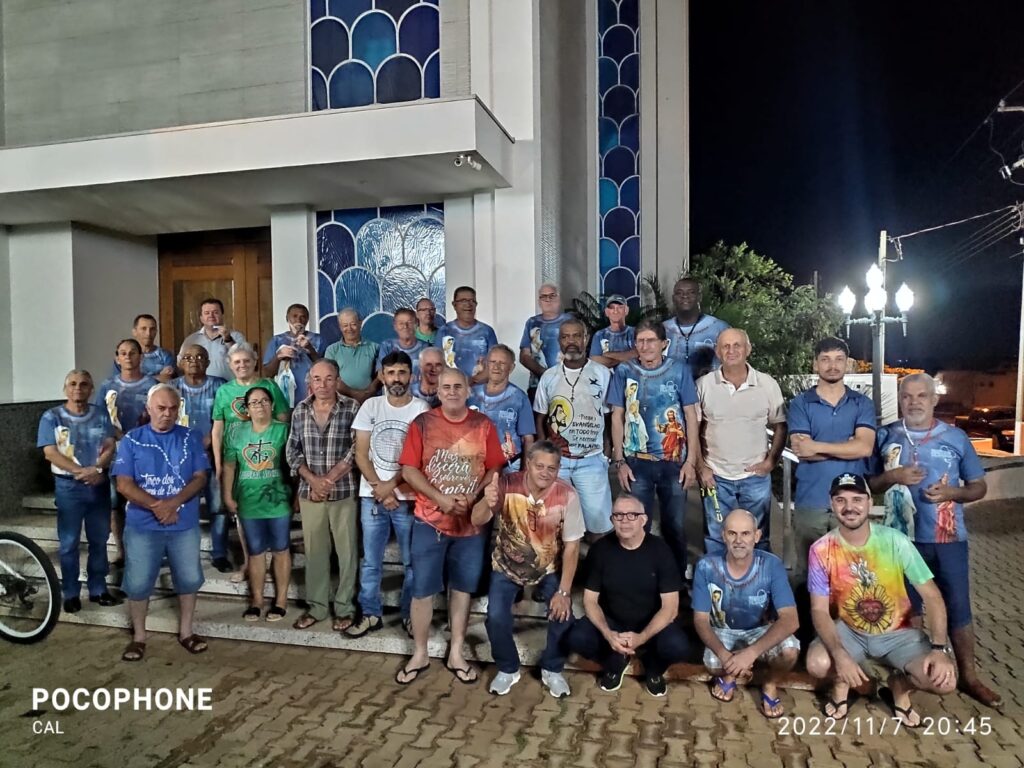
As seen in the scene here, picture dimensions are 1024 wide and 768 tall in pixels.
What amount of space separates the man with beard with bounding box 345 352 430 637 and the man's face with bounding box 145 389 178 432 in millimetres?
1280

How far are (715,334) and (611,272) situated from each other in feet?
20.6

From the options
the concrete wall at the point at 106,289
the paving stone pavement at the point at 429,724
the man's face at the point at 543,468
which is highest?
the concrete wall at the point at 106,289

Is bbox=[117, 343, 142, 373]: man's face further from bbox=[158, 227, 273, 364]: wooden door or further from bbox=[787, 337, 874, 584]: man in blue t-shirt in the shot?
bbox=[787, 337, 874, 584]: man in blue t-shirt

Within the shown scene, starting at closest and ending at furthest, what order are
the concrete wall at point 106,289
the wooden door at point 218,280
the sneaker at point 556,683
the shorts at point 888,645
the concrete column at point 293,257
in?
the shorts at point 888,645
the sneaker at point 556,683
the concrete column at point 293,257
the concrete wall at point 106,289
the wooden door at point 218,280

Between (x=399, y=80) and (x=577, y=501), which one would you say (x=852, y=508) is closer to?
(x=577, y=501)

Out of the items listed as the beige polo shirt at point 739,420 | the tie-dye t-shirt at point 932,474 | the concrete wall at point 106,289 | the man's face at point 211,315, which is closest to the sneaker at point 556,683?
the beige polo shirt at point 739,420

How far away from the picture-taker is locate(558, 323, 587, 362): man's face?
16.6 feet

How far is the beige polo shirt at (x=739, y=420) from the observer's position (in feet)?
14.9

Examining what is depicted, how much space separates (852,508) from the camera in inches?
153

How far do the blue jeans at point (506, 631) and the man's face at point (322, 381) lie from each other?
1778mm

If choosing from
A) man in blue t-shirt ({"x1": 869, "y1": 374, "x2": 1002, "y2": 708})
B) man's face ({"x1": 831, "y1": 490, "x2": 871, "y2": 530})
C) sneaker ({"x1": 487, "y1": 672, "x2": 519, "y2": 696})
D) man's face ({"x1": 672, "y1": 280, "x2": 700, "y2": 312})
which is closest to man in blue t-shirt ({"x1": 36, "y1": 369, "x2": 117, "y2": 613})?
sneaker ({"x1": 487, "y1": 672, "x2": 519, "y2": 696})

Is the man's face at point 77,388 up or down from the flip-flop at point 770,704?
up

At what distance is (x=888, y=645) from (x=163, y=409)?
16.0 feet

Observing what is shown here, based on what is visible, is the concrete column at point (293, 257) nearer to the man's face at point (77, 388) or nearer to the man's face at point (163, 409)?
the man's face at point (77, 388)
